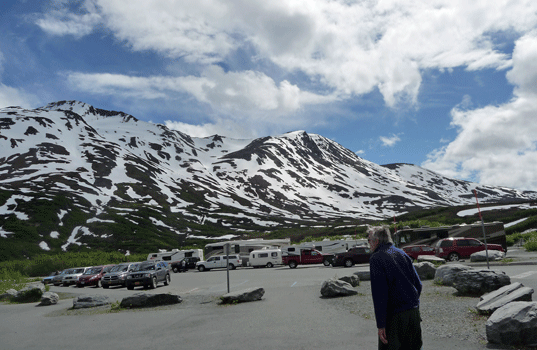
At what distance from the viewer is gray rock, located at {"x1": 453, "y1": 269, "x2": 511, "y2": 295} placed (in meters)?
12.1

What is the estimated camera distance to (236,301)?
15.0 meters

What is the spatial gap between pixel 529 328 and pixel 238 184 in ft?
613

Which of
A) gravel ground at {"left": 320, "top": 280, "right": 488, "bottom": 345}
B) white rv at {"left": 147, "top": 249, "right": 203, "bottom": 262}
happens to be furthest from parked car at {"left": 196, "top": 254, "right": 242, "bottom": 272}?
gravel ground at {"left": 320, "top": 280, "right": 488, "bottom": 345}

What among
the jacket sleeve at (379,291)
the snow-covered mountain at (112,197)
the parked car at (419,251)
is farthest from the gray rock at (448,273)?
the snow-covered mountain at (112,197)

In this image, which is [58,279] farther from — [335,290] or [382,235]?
[382,235]

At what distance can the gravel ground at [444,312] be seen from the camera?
321 inches

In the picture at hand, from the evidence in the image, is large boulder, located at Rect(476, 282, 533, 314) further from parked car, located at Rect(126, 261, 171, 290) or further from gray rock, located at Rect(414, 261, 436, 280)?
parked car, located at Rect(126, 261, 171, 290)

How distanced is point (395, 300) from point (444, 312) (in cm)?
706

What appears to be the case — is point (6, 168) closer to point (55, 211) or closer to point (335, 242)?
point (55, 211)

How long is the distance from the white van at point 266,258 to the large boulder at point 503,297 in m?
38.1

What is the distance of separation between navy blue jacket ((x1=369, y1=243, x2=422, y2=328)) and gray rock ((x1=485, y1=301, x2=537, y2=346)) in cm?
361

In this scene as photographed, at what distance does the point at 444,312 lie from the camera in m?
10.3

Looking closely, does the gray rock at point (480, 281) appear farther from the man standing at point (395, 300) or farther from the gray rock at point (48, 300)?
the gray rock at point (48, 300)

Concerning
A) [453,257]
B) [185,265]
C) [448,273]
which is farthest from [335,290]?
[185,265]
